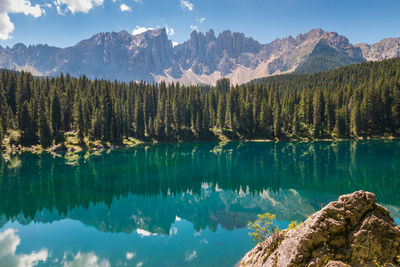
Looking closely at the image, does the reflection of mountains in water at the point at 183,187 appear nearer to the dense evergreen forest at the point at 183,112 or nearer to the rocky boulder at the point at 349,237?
the rocky boulder at the point at 349,237

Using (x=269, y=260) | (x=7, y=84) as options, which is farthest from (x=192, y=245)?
(x=7, y=84)

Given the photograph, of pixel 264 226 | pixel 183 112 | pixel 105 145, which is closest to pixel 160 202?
pixel 264 226

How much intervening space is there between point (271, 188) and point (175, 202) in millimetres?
18107

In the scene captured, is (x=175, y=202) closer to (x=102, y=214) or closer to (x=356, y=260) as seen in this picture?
(x=102, y=214)

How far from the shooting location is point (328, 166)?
62.8 m

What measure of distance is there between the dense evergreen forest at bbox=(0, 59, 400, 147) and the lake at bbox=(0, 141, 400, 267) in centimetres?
3544

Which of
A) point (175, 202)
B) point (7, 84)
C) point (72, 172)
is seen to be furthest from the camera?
point (7, 84)

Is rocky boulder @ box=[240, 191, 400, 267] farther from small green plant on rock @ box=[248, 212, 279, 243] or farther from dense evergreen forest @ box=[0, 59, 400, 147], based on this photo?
dense evergreen forest @ box=[0, 59, 400, 147]

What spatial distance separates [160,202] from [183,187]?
8677 millimetres

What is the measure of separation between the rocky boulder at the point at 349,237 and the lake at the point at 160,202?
41.9 ft

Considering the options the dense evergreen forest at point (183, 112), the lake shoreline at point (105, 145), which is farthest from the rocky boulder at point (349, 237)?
the dense evergreen forest at point (183, 112)

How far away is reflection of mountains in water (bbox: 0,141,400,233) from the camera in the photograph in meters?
35.2

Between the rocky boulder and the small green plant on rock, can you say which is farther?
the small green plant on rock

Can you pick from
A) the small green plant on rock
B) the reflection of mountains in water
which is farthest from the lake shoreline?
the small green plant on rock
